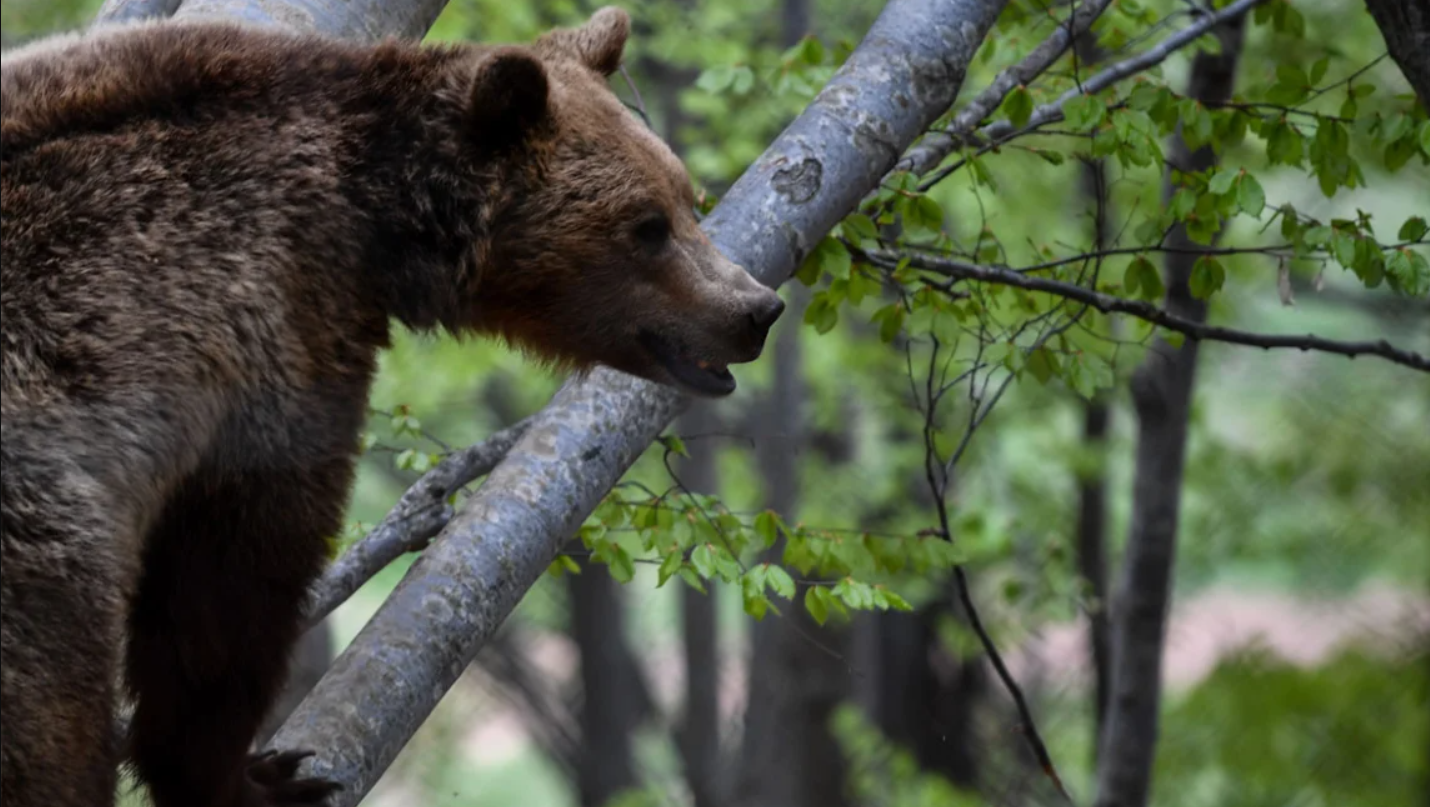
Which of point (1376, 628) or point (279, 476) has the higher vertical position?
point (1376, 628)

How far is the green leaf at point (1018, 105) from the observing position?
4.95 metres

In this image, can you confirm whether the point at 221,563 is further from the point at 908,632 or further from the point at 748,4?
the point at 908,632

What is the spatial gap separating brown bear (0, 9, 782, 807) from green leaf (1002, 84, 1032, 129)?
49.7 inches

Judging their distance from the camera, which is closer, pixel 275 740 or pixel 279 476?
pixel 279 476

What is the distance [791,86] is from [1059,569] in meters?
4.61

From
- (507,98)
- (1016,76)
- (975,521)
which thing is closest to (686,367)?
(507,98)

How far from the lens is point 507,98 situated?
12.6 ft

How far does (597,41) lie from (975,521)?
4945mm

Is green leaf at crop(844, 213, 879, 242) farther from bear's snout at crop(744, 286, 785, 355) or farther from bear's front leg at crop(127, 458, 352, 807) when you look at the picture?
bear's front leg at crop(127, 458, 352, 807)

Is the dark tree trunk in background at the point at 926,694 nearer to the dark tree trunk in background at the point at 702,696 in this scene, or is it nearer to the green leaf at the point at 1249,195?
the dark tree trunk in background at the point at 702,696

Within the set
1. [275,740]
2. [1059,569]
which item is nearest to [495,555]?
[275,740]

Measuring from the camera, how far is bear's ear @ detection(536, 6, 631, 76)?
14.8ft

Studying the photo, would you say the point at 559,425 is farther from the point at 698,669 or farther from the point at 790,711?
the point at 698,669

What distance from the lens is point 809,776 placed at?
1352 centimetres
